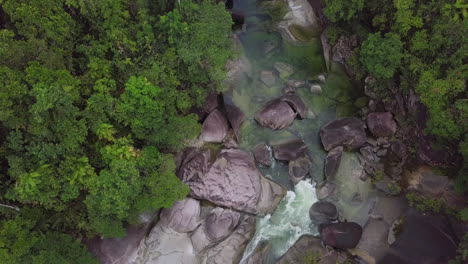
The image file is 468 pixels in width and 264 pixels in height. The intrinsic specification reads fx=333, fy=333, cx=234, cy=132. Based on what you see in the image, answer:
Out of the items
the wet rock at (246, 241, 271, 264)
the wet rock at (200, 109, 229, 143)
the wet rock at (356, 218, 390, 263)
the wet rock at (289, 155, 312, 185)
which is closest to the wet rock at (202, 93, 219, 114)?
the wet rock at (200, 109, 229, 143)

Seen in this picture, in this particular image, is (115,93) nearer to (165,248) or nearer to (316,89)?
(165,248)

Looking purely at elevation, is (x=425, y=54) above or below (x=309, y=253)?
above

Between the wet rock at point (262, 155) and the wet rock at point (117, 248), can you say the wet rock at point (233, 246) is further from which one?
the wet rock at point (117, 248)

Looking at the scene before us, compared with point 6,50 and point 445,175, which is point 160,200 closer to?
point 6,50

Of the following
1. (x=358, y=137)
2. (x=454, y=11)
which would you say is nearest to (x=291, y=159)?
(x=358, y=137)

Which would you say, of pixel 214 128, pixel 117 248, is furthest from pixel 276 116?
pixel 117 248

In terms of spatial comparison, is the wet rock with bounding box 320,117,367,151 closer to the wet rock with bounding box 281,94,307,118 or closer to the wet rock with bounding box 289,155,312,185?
Answer: the wet rock with bounding box 289,155,312,185

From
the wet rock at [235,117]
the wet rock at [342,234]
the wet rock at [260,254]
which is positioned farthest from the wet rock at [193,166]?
the wet rock at [342,234]
